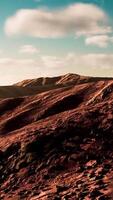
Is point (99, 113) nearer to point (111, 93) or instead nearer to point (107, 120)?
point (107, 120)

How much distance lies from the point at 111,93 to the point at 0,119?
15.5m

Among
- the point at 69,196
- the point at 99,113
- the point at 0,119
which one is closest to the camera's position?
the point at 69,196

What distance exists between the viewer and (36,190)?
70.3ft

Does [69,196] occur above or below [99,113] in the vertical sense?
below

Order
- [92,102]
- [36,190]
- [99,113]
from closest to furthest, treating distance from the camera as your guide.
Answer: [36,190], [99,113], [92,102]

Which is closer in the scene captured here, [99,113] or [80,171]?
[80,171]

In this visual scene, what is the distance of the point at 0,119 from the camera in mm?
46000

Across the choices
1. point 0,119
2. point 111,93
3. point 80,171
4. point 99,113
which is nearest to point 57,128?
point 99,113

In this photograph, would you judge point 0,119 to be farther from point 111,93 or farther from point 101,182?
point 101,182

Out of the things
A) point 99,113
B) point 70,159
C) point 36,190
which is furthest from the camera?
point 99,113

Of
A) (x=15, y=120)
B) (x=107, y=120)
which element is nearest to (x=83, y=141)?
(x=107, y=120)

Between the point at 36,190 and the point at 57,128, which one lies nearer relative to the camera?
the point at 36,190

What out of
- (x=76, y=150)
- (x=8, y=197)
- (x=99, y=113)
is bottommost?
(x=8, y=197)

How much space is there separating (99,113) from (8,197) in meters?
11.3
